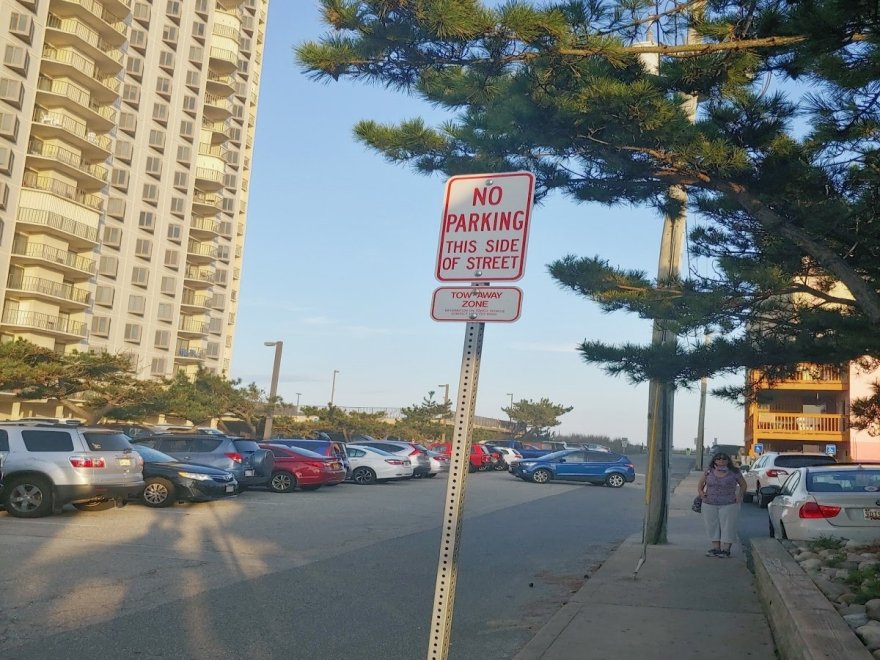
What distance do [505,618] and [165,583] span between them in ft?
12.0

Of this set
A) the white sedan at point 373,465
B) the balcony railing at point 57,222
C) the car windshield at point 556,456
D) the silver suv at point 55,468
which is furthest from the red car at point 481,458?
the balcony railing at point 57,222

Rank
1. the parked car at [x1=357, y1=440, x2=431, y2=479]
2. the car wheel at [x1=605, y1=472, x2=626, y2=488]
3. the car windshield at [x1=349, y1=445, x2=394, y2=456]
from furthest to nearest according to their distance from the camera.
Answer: the car wheel at [x1=605, y1=472, x2=626, y2=488]
the parked car at [x1=357, y1=440, x2=431, y2=479]
the car windshield at [x1=349, y1=445, x2=394, y2=456]

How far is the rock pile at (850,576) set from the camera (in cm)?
624

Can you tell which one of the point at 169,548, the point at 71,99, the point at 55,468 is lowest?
the point at 169,548

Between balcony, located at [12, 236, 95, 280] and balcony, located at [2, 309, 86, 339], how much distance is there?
304 centimetres

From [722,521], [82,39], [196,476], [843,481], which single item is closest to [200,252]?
[82,39]

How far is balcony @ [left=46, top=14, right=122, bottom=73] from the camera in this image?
185 ft

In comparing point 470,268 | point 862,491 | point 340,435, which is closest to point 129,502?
point 862,491

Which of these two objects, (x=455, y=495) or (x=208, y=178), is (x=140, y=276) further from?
(x=455, y=495)

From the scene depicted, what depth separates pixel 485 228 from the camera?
4.02 meters

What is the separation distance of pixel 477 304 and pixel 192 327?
7009cm

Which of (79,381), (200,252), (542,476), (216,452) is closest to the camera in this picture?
(216,452)

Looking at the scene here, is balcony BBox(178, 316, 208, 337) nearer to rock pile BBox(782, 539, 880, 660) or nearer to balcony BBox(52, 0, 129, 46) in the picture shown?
balcony BBox(52, 0, 129, 46)

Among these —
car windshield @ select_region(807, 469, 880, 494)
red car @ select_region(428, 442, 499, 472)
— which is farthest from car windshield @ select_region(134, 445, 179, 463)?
red car @ select_region(428, 442, 499, 472)
